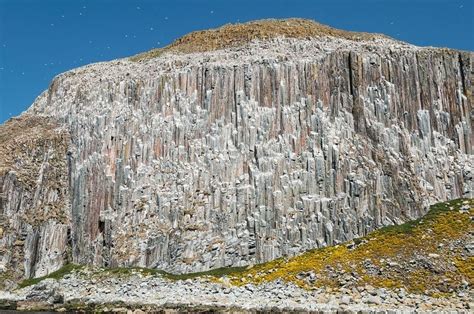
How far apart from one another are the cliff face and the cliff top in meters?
4.67

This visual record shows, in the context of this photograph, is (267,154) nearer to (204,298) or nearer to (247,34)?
(204,298)

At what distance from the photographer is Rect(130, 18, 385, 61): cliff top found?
69750 millimetres

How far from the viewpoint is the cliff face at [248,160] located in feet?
175

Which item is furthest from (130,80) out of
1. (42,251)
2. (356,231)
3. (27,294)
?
(356,231)

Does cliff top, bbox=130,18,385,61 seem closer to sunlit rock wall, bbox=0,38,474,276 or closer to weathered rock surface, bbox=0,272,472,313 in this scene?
sunlit rock wall, bbox=0,38,474,276

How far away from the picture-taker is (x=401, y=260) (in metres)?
46.6

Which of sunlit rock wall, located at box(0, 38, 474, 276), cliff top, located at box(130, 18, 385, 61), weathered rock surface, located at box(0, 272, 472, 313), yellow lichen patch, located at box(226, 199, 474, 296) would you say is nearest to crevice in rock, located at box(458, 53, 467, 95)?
sunlit rock wall, located at box(0, 38, 474, 276)

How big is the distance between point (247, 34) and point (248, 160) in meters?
23.0

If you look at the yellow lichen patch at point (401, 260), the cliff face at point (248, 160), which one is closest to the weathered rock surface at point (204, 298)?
the yellow lichen patch at point (401, 260)

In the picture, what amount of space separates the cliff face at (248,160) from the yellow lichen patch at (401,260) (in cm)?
208

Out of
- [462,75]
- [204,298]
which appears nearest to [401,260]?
[204,298]

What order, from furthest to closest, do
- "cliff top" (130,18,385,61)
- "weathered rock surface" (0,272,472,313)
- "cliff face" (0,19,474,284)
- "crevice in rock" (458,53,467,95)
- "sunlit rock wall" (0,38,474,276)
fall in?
"cliff top" (130,18,385,61) < "crevice in rock" (458,53,467,95) < "cliff face" (0,19,474,284) < "sunlit rock wall" (0,38,474,276) < "weathered rock surface" (0,272,472,313)

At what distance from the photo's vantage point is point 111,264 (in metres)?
55.3

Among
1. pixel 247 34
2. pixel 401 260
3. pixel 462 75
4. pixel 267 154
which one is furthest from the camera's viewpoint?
pixel 247 34
